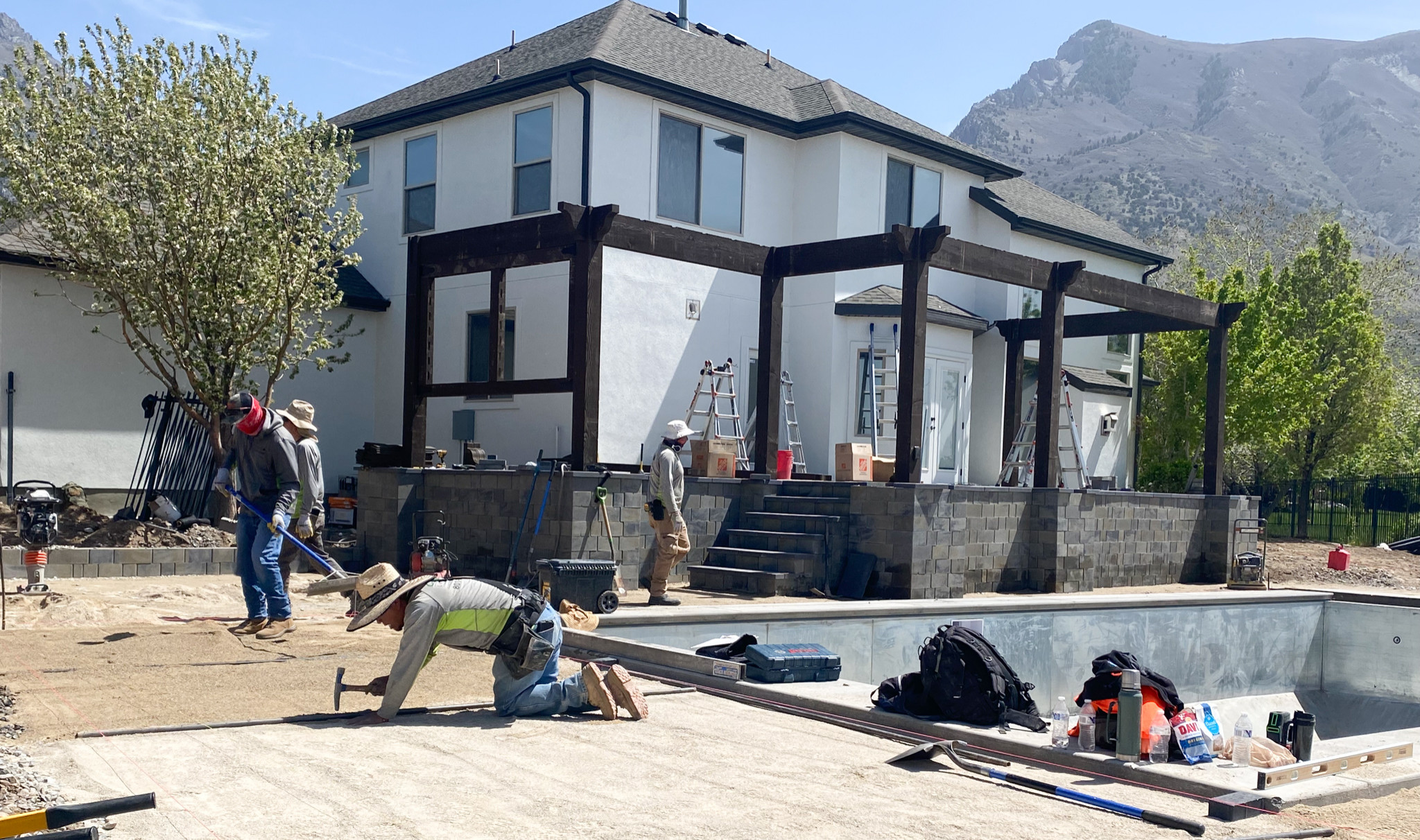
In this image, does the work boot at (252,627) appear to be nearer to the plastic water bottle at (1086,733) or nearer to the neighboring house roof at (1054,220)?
the plastic water bottle at (1086,733)

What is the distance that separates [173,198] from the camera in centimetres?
1512

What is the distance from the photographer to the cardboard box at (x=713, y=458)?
15.8 m

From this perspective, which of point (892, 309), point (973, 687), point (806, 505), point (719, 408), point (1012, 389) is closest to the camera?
point (973, 687)

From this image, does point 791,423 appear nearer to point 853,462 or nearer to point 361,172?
point 853,462

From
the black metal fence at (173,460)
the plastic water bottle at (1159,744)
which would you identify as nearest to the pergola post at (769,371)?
the black metal fence at (173,460)

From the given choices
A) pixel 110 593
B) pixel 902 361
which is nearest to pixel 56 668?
pixel 110 593

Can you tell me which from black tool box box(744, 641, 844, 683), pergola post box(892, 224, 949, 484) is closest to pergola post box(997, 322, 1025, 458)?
pergola post box(892, 224, 949, 484)

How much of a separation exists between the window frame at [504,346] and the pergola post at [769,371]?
181 inches

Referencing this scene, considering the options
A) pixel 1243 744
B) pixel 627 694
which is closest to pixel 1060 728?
pixel 1243 744

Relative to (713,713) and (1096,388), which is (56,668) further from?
(1096,388)

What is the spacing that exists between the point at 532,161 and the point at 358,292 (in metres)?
4.02

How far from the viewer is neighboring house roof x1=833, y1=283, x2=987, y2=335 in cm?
2027

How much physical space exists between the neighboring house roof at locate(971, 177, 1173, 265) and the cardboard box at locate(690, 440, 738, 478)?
10.1 meters

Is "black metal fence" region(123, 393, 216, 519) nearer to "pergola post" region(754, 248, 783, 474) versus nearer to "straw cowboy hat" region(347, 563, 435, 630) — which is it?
"pergola post" region(754, 248, 783, 474)
